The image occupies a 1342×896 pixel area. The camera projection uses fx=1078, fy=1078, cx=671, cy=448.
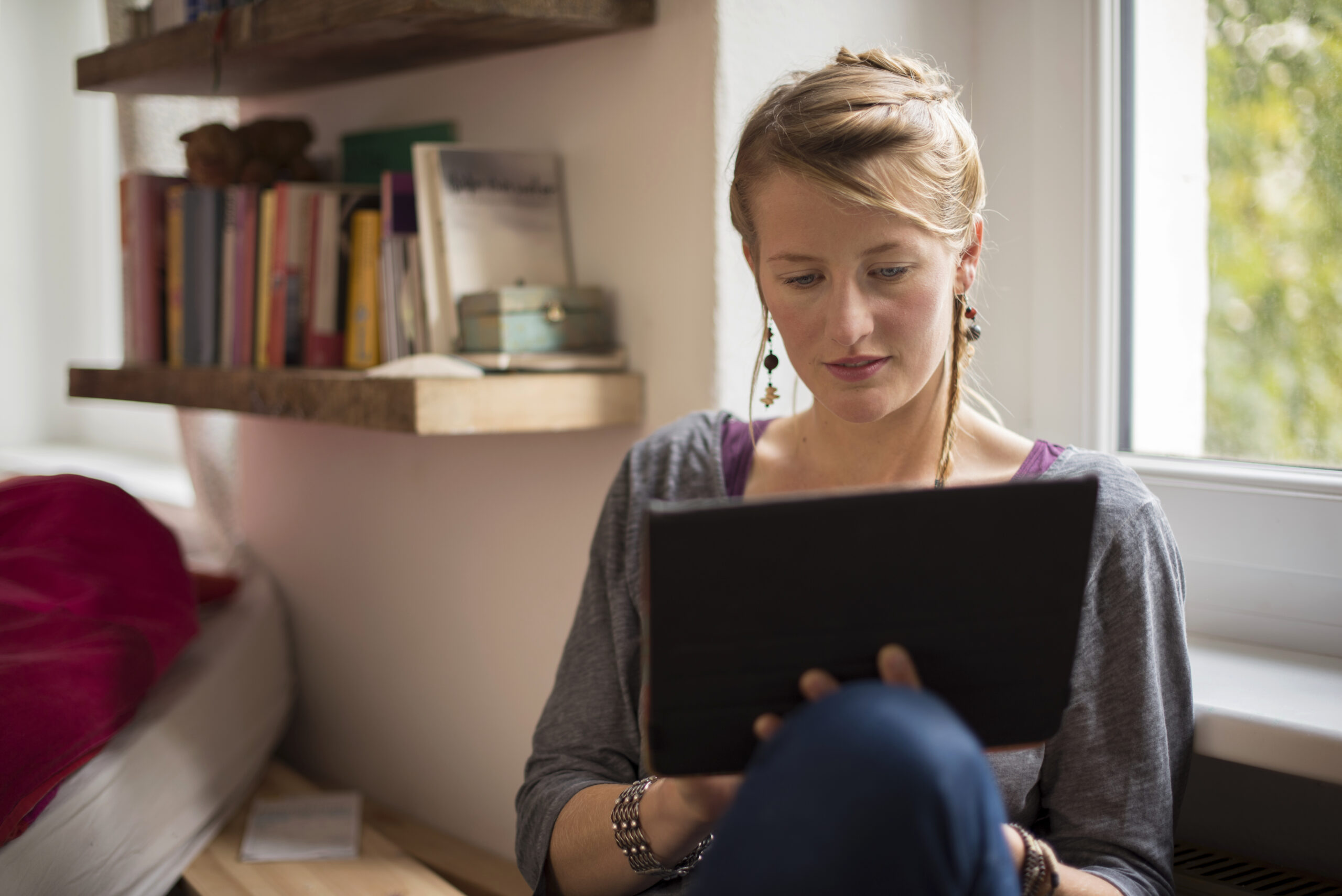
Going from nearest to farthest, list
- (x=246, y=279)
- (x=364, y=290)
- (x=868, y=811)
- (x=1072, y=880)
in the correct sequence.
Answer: (x=868, y=811), (x=1072, y=880), (x=364, y=290), (x=246, y=279)

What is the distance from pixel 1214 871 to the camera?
3.32 ft

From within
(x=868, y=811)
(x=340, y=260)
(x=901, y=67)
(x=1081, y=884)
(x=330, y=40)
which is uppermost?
(x=330, y=40)

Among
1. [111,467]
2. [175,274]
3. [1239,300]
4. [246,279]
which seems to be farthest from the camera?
[111,467]

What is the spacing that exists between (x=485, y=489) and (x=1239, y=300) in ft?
3.05

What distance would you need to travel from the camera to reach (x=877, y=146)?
0.83 meters

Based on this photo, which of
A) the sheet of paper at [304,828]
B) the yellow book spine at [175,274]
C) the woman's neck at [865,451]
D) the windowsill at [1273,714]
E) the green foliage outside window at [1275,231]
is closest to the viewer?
the windowsill at [1273,714]

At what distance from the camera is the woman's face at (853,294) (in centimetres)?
83

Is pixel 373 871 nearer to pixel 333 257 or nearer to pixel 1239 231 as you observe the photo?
pixel 333 257

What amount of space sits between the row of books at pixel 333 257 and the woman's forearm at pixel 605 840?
59 cm

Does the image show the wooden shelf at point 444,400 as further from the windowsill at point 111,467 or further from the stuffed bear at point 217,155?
the windowsill at point 111,467

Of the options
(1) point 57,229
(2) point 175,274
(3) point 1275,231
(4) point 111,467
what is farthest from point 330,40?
(1) point 57,229

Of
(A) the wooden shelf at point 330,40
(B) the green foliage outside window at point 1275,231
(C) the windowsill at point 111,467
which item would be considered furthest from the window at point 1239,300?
(C) the windowsill at point 111,467

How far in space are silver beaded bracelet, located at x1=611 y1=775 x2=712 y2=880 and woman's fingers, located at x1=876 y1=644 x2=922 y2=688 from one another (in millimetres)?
287

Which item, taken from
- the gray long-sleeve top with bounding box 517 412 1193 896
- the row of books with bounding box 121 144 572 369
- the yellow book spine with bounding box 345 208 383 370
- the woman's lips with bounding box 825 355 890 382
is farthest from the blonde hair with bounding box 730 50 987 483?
the yellow book spine with bounding box 345 208 383 370
